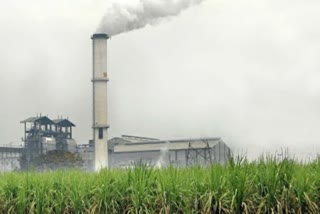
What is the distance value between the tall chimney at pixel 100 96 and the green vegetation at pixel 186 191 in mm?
50814

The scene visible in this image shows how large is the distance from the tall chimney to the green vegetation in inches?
2001

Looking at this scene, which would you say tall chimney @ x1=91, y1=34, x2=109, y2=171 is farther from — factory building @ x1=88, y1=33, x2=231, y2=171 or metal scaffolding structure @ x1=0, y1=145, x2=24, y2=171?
metal scaffolding structure @ x1=0, y1=145, x2=24, y2=171

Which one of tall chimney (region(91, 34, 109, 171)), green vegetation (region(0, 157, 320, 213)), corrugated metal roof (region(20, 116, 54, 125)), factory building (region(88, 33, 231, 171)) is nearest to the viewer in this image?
green vegetation (region(0, 157, 320, 213))

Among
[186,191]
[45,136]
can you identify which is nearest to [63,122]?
[45,136]

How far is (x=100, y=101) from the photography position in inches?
2325

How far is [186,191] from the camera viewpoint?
699 cm

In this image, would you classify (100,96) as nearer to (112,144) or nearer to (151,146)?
(112,144)

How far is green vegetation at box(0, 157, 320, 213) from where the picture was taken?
660 cm

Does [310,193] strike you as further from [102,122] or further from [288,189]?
[102,122]

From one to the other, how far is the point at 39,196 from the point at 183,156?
61.3 meters

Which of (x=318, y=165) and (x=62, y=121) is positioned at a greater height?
(x=62, y=121)

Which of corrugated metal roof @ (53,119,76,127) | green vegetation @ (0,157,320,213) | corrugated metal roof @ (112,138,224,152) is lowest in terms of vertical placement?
green vegetation @ (0,157,320,213)

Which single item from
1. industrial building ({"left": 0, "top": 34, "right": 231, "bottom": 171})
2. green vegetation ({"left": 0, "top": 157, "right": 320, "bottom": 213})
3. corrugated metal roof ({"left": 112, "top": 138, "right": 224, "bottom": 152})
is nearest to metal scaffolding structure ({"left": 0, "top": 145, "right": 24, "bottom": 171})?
industrial building ({"left": 0, "top": 34, "right": 231, "bottom": 171})

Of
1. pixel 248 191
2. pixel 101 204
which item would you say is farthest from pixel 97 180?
pixel 248 191
